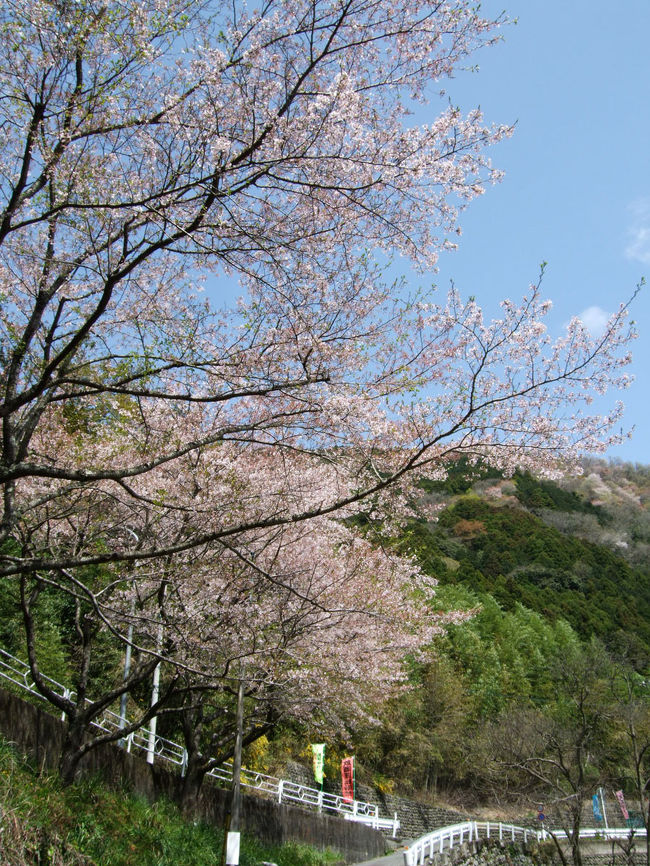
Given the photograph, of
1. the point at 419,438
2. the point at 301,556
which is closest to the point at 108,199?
the point at 419,438

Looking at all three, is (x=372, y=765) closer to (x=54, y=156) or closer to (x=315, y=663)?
(x=315, y=663)

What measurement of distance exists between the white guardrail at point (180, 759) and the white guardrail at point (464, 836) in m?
2.51

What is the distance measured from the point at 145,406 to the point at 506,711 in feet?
104

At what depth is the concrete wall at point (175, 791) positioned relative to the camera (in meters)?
7.56

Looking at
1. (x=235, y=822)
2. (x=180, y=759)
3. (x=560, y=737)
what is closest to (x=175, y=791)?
(x=235, y=822)

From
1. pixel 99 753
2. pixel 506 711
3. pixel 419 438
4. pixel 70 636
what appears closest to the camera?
pixel 419 438

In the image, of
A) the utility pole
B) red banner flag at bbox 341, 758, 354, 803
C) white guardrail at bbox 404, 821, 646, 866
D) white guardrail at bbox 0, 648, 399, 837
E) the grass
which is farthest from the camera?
red banner flag at bbox 341, 758, 354, 803

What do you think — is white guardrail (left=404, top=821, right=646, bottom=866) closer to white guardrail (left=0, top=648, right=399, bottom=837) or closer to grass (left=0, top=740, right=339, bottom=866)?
white guardrail (left=0, top=648, right=399, bottom=837)

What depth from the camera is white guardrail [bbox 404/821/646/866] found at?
1395 cm

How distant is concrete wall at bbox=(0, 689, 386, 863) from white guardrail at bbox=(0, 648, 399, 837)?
2.14ft

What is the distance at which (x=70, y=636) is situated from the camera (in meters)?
18.2

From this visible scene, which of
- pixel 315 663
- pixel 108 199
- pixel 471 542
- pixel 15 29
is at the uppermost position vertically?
pixel 471 542

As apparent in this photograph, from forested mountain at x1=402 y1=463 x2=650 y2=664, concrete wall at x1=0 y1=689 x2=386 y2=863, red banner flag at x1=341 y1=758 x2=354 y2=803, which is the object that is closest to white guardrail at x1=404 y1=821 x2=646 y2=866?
concrete wall at x1=0 y1=689 x2=386 y2=863

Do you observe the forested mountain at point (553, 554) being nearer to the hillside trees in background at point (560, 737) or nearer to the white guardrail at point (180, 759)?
the hillside trees in background at point (560, 737)
